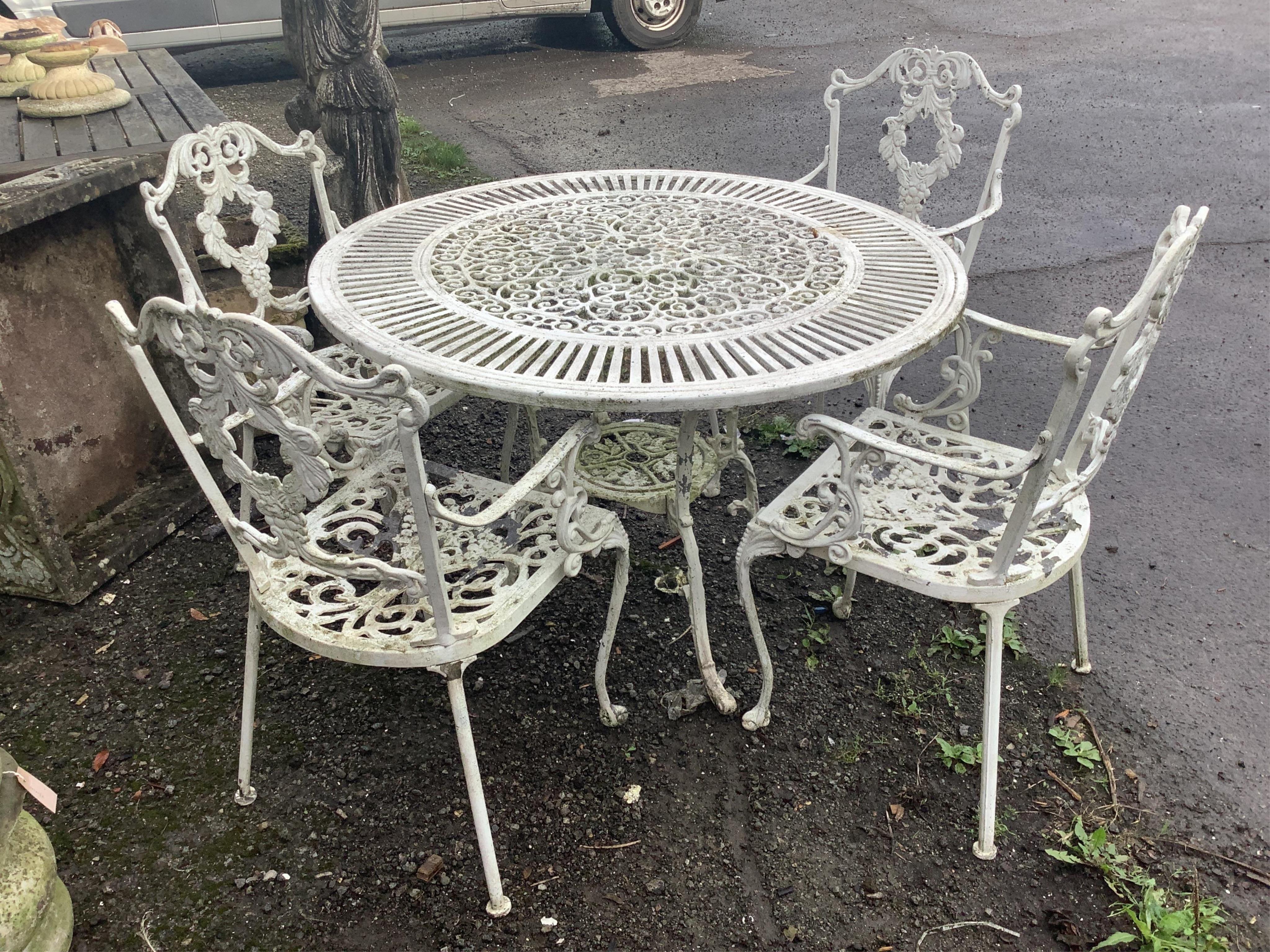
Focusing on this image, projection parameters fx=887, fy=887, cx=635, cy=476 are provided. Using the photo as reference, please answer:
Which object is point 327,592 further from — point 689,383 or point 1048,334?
point 1048,334

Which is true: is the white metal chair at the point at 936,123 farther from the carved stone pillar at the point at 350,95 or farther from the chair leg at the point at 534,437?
the carved stone pillar at the point at 350,95

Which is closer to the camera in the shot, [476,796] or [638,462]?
[476,796]

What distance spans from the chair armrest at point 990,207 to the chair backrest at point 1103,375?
0.93 m

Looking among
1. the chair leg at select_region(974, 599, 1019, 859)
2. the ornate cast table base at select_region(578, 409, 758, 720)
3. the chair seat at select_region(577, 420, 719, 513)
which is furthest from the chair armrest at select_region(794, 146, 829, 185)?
the chair leg at select_region(974, 599, 1019, 859)

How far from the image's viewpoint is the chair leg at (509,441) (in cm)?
283

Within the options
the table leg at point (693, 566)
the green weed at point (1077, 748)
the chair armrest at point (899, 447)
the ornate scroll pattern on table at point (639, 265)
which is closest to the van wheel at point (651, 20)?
the ornate scroll pattern on table at point (639, 265)

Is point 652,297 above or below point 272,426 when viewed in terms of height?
below

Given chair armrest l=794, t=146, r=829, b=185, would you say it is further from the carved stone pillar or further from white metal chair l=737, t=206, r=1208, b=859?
the carved stone pillar

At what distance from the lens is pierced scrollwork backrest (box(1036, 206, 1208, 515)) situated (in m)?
1.46

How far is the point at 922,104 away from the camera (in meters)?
2.94

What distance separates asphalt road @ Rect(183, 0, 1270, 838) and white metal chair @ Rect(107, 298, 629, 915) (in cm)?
150

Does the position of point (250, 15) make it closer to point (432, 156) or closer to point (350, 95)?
point (432, 156)

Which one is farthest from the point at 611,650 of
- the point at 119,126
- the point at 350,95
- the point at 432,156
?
the point at 432,156

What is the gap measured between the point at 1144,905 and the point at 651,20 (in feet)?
27.6
